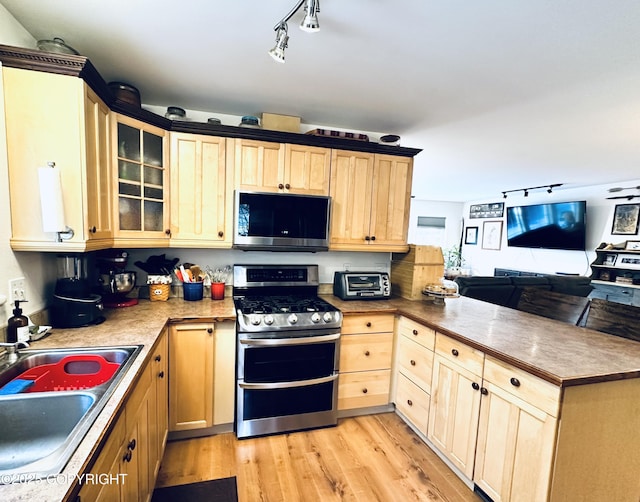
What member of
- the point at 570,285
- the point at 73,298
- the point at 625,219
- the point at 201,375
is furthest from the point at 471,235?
the point at 73,298

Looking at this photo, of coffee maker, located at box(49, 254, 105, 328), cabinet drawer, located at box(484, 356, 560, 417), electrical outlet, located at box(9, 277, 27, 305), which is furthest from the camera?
coffee maker, located at box(49, 254, 105, 328)

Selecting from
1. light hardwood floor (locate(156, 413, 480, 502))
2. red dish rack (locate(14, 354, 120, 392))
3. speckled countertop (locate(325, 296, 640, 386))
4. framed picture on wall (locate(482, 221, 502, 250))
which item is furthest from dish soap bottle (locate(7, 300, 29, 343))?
framed picture on wall (locate(482, 221, 502, 250))

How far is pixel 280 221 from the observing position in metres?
2.42

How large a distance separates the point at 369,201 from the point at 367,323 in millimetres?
1039

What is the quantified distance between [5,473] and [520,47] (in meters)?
2.46

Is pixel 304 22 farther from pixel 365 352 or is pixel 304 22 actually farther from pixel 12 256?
pixel 365 352

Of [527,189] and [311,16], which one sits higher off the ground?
[527,189]

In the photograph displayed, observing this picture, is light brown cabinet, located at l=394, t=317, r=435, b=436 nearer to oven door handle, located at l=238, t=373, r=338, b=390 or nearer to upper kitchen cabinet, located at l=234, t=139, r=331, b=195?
oven door handle, located at l=238, t=373, r=338, b=390

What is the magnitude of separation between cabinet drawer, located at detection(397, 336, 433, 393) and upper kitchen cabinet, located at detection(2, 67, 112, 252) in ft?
7.08

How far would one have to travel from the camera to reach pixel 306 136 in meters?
2.48

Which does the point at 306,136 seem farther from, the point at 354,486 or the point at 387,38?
the point at 354,486

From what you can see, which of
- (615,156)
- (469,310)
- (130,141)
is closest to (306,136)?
(130,141)

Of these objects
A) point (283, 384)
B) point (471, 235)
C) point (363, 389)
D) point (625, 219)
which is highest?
point (625, 219)

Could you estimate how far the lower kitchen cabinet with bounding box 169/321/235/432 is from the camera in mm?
2021
